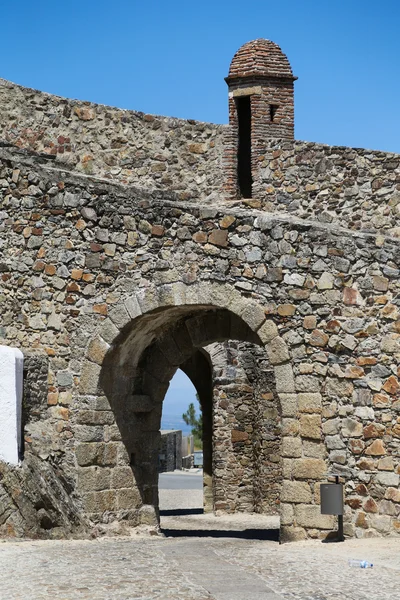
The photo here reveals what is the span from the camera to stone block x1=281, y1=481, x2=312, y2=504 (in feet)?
31.1

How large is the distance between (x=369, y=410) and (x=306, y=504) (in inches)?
44.2

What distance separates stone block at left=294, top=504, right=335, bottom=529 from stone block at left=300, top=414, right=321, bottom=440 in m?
0.68

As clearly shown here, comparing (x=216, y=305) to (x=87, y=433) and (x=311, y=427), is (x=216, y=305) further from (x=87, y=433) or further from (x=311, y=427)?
(x=87, y=433)

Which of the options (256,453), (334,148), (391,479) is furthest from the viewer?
(256,453)

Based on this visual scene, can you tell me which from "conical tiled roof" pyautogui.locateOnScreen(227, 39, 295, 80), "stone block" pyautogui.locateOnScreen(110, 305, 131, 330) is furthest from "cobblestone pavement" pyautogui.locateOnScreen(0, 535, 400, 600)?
"conical tiled roof" pyautogui.locateOnScreen(227, 39, 295, 80)

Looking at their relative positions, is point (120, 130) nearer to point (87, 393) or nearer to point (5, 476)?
point (87, 393)

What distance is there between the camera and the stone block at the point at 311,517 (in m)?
9.32

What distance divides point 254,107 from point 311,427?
702cm

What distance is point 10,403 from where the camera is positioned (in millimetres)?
10047

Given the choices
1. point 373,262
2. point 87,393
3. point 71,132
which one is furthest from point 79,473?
point 71,132

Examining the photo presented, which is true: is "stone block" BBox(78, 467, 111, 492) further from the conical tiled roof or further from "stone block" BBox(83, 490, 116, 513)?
the conical tiled roof

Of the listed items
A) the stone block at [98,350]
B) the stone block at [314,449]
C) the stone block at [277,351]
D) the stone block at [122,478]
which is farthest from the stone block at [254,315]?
the stone block at [122,478]

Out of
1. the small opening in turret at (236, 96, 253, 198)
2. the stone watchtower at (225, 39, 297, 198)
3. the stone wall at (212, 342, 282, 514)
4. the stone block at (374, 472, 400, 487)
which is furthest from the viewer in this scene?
the stone wall at (212, 342, 282, 514)

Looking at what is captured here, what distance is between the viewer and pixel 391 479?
30.2ft
